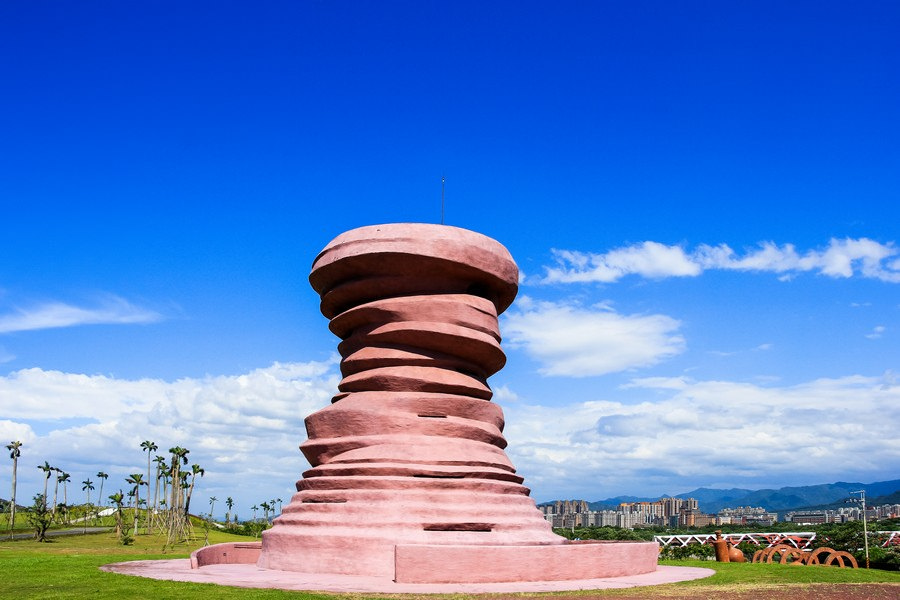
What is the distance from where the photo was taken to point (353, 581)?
1443cm

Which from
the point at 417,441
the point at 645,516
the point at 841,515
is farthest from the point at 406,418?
the point at 841,515

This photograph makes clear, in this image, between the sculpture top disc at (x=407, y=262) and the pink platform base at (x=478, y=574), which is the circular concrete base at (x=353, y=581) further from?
the sculpture top disc at (x=407, y=262)

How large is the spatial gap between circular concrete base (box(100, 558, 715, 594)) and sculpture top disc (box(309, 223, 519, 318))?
6.88 m

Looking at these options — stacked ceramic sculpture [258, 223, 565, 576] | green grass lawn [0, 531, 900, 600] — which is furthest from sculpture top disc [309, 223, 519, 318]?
green grass lawn [0, 531, 900, 600]

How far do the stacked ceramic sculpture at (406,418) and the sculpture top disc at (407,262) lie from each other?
0.10ft

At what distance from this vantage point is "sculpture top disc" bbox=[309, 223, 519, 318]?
61.3ft

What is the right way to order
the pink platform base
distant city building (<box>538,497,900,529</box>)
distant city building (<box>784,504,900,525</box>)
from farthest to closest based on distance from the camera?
distant city building (<box>784,504,900,525</box>)
distant city building (<box>538,497,900,529</box>)
the pink platform base

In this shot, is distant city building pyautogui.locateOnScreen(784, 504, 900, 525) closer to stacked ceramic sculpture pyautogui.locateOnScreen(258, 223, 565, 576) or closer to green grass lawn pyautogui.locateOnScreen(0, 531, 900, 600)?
green grass lawn pyautogui.locateOnScreen(0, 531, 900, 600)

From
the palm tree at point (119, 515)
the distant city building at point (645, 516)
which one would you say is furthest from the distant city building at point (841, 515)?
the palm tree at point (119, 515)

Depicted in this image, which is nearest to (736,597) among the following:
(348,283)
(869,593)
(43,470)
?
(869,593)

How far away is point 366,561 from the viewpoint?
1554 centimetres

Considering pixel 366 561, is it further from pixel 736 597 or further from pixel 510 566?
pixel 736 597

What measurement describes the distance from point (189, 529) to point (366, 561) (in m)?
44.5

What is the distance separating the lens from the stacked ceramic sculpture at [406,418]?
16.3m
